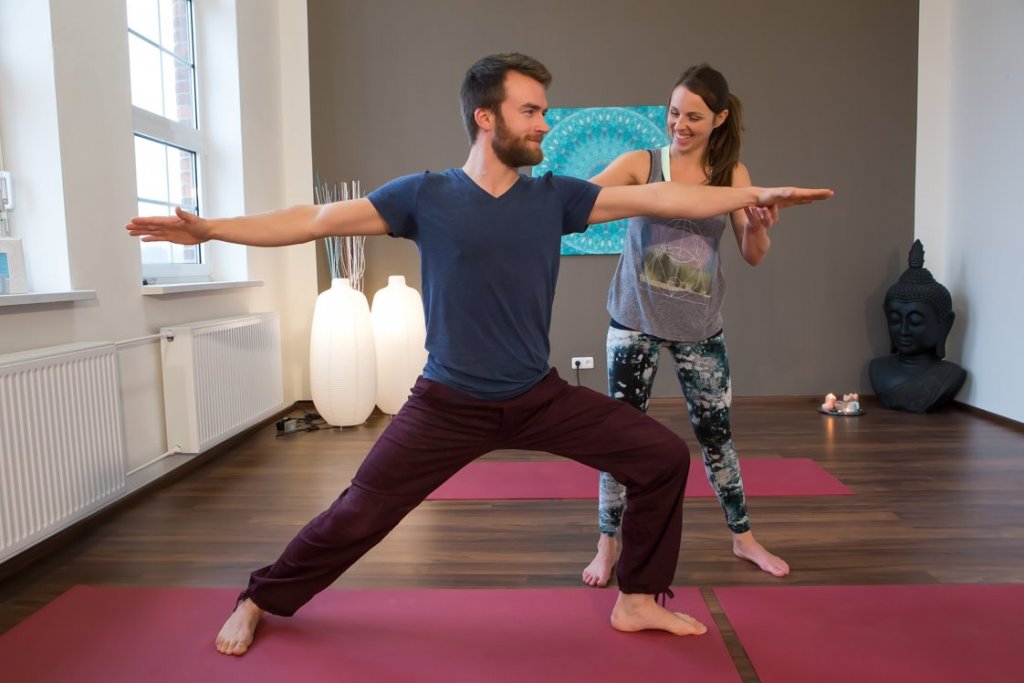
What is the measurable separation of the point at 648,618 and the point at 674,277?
32.8 inches

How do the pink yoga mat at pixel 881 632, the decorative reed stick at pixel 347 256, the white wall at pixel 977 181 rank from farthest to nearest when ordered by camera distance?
the decorative reed stick at pixel 347 256 → the white wall at pixel 977 181 → the pink yoga mat at pixel 881 632

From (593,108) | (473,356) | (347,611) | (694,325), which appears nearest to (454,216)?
(473,356)

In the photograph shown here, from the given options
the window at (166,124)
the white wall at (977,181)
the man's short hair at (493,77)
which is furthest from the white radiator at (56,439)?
the white wall at (977,181)

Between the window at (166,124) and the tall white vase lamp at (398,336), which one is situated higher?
the window at (166,124)

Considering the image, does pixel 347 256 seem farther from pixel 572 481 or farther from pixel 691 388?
pixel 691 388

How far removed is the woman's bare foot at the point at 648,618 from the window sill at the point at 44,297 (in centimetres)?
191

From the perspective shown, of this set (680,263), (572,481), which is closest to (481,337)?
(680,263)

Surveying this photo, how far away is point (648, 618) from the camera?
1.70 meters

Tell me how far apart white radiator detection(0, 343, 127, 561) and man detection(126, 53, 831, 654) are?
0.88m

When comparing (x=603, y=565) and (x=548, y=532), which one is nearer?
(x=603, y=565)

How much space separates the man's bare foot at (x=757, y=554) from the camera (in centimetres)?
204

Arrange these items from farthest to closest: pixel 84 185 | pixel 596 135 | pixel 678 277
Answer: pixel 596 135 → pixel 84 185 → pixel 678 277

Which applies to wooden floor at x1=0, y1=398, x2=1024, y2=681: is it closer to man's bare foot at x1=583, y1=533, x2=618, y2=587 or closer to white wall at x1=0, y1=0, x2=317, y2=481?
man's bare foot at x1=583, y1=533, x2=618, y2=587

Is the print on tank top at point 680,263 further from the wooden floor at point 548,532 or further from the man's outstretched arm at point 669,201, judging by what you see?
the wooden floor at point 548,532
